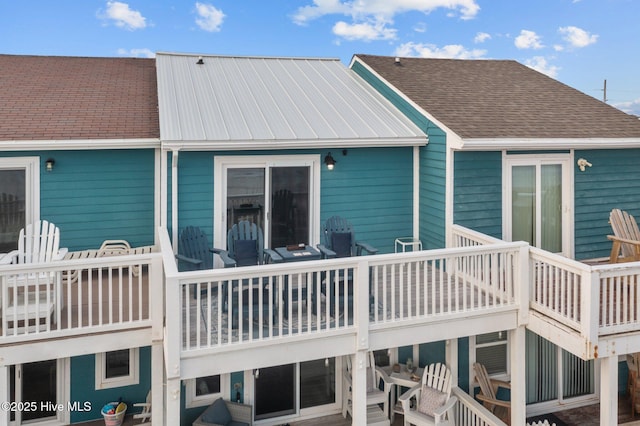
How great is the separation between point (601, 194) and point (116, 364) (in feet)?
27.3

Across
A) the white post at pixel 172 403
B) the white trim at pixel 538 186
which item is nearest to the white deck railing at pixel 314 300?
the white post at pixel 172 403

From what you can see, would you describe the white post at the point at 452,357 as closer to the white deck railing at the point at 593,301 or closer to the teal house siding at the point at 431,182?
the teal house siding at the point at 431,182

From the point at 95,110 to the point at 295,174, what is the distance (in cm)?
341

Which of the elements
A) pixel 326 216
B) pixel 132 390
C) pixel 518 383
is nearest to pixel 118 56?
pixel 326 216

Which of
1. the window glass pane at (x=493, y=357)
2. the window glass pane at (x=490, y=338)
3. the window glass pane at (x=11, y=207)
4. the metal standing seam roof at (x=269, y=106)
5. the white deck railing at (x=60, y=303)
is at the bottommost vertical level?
the window glass pane at (x=493, y=357)

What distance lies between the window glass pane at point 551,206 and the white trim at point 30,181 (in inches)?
302

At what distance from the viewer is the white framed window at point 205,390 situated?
23.6ft

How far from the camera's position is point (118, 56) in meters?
11.1

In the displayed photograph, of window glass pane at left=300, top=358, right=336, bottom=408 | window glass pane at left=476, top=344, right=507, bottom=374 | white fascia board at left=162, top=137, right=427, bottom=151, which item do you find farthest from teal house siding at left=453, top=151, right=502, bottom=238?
window glass pane at left=300, top=358, right=336, bottom=408

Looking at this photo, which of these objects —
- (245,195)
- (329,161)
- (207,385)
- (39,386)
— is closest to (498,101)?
(329,161)

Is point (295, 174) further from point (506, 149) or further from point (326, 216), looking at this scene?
point (506, 149)

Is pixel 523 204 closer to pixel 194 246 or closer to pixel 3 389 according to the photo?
pixel 194 246

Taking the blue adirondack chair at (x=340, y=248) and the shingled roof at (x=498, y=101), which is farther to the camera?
the shingled roof at (x=498, y=101)

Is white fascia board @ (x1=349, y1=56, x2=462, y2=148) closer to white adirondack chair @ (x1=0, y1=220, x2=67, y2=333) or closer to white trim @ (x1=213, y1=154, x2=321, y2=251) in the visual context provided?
white trim @ (x1=213, y1=154, x2=321, y2=251)
